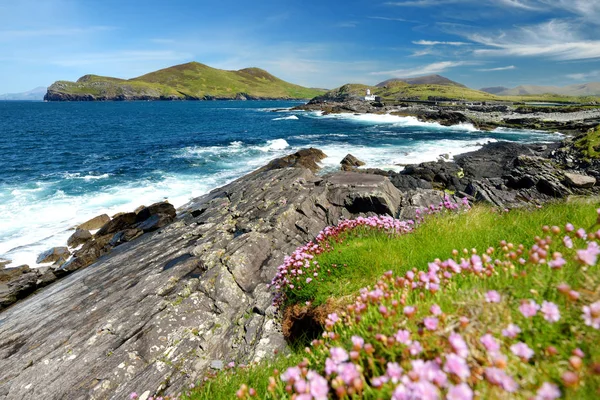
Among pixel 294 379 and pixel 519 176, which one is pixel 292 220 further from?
pixel 519 176

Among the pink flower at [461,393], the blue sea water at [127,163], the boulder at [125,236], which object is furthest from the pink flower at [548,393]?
the blue sea water at [127,163]

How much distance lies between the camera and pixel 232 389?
4492 millimetres

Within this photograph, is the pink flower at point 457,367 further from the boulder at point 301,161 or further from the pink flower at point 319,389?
the boulder at point 301,161

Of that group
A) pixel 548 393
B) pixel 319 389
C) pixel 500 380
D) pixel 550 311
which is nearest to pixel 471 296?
pixel 550 311

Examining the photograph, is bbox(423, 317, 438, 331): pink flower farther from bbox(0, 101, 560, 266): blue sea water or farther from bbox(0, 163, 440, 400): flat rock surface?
bbox(0, 101, 560, 266): blue sea water

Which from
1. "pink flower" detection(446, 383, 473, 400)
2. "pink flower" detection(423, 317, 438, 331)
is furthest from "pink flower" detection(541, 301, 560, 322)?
"pink flower" detection(446, 383, 473, 400)

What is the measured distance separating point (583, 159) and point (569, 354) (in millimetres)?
38616

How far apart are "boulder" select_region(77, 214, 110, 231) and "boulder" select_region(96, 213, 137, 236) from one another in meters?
1.60

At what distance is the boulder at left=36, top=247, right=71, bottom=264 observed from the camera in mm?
17984

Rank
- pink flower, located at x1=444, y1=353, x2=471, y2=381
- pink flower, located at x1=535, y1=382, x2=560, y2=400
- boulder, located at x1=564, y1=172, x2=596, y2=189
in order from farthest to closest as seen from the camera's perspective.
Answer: boulder, located at x1=564, y1=172, x2=596, y2=189 → pink flower, located at x1=444, y1=353, x2=471, y2=381 → pink flower, located at x1=535, y1=382, x2=560, y2=400

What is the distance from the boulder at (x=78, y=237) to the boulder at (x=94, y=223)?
121 cm

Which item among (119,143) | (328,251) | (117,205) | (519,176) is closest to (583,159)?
(519,176)

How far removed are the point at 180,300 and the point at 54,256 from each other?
14.6 metres

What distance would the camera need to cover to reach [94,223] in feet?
72.4
